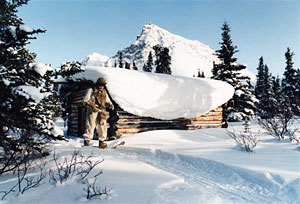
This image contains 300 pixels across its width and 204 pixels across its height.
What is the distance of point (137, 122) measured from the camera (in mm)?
9078

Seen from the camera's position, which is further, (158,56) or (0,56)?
(158,56)

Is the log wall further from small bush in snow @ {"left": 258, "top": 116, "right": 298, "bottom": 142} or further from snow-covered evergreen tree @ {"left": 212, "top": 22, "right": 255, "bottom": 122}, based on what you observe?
snow-covered evergreen tree @ {"left": 212, "top": 22, "right": 255, "bottom": 122}

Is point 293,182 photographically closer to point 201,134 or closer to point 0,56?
point 0,56

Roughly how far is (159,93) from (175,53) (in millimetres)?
117513

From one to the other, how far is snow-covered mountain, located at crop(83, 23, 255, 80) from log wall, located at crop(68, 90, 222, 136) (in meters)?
76.1

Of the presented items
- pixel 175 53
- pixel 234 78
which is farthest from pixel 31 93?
pixel 175 53

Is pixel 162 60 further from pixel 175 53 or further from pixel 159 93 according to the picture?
pixel 175 53

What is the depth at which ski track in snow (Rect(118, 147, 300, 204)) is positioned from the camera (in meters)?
2.38

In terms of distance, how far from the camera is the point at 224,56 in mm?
17172

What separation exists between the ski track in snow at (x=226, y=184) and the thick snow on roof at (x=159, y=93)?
16.1 ft

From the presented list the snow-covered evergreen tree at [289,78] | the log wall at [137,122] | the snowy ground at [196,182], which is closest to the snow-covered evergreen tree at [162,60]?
the snow-covered evergreen tree at [289,78]

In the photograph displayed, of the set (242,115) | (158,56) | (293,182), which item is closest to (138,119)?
(293,182)

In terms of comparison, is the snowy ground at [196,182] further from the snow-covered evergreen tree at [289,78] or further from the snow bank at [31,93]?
the snow-covered evergreen tree at [289,78]

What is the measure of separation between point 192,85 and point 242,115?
24.9 ft
